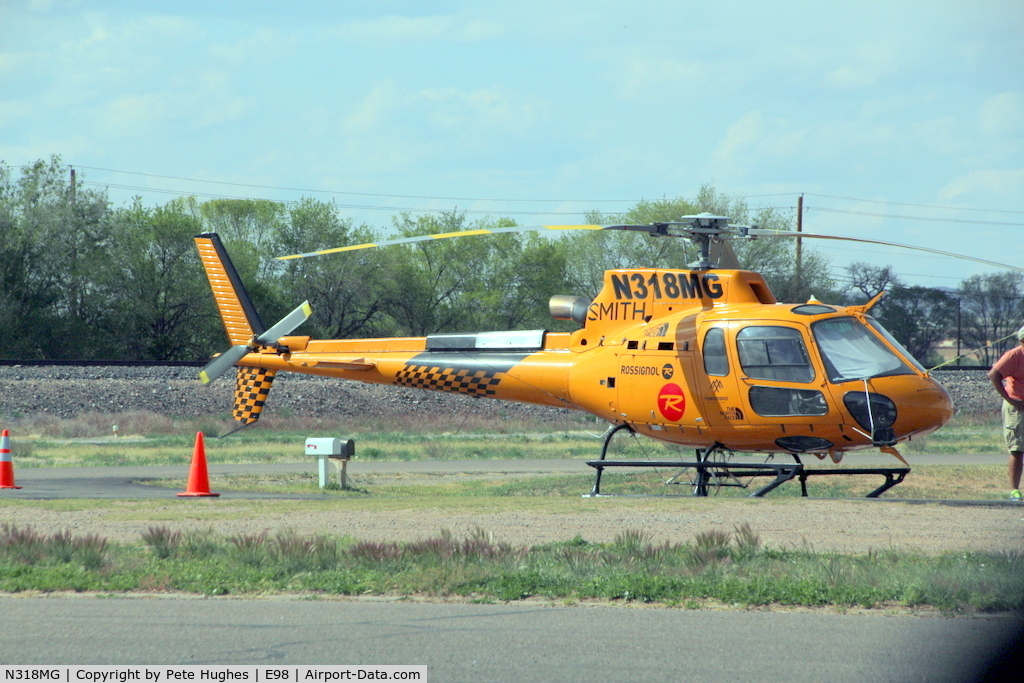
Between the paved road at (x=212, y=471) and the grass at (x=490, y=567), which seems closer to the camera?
the grass at (x=490, y=567)

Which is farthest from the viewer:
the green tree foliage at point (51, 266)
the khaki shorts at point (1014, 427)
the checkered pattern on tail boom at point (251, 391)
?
the green tree foliage at point (51, 266)

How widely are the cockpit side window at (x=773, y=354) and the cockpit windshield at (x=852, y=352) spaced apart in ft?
0.83

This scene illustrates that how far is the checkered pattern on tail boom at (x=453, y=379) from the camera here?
16312 mm

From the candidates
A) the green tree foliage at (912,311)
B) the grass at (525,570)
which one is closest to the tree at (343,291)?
the green tree foliage at (912,311)

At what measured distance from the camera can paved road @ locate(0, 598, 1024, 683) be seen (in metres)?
5.79

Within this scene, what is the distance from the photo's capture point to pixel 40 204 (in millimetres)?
53062

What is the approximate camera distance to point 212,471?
19.7 metres

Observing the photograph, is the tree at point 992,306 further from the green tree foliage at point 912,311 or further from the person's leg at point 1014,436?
the person's leg at point 1014,436

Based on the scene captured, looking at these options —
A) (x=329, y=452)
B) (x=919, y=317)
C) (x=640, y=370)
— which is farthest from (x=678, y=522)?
(x=919, y=317)

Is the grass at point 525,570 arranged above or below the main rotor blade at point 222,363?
below

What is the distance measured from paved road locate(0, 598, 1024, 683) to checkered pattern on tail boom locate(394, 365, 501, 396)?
29.3ft

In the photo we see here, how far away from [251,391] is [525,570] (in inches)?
485

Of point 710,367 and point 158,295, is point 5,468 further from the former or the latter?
point 158,295

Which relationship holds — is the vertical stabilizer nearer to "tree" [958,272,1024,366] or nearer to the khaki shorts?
the khaki shorts
